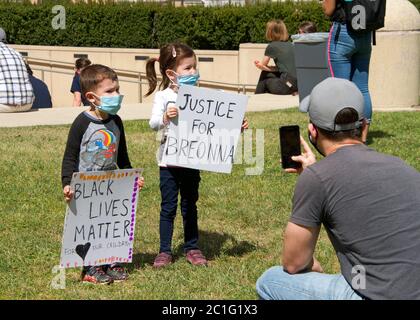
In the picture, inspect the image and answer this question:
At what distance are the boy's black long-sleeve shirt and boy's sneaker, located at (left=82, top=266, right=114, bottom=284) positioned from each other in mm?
585

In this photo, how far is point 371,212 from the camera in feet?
12.6

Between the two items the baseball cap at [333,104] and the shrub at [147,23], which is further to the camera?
the shrub at [147,23]

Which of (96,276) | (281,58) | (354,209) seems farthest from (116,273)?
(281,58)

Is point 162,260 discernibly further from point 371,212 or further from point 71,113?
point 71,113

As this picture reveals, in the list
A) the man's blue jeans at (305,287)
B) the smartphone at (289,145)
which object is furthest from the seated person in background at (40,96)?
the man's blue jeans at (305,287)

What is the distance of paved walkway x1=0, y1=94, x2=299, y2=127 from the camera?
1161 centimetres

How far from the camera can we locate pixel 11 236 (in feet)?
21.5

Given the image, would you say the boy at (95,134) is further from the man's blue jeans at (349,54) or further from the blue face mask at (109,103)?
the man's blue jeans at (349,54)

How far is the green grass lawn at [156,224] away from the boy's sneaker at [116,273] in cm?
5

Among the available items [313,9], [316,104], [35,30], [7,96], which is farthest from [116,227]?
[35,30]

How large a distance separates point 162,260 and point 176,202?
1.27ft

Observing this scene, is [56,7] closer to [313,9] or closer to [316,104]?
[313,9]

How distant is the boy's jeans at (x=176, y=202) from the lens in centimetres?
595

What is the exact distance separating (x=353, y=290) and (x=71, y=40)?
1621cm
